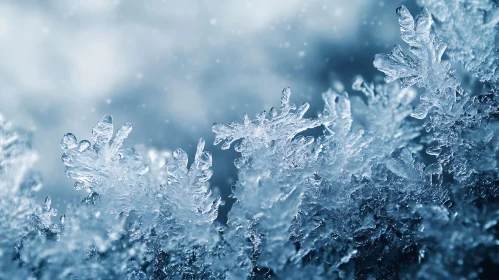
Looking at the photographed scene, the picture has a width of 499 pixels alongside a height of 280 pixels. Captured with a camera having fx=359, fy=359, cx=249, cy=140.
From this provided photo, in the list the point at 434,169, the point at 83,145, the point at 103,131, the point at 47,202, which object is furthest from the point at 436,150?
the point at 47,202

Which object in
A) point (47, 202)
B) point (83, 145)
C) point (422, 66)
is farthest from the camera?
point (47, 202)

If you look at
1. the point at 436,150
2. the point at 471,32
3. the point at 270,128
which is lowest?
the point at 436,150

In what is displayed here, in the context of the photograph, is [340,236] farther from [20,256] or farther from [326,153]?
[20,256]

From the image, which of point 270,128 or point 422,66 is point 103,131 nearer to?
point 270,128

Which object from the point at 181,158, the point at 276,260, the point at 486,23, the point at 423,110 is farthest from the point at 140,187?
the point at 486,23

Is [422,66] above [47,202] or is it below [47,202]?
above

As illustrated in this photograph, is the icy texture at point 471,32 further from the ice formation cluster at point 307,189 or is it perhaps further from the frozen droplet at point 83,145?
the frozen droplet at point 83,145

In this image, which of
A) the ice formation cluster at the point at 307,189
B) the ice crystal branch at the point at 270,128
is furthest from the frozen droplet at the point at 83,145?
the ice crystal branch at the point at 270,128

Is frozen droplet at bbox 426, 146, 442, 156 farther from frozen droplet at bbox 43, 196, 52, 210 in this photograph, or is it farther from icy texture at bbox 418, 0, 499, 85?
frozen droplet at bbox 43, 196, 52, 210
